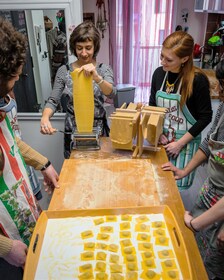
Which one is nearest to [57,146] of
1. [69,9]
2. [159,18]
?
[69,9]

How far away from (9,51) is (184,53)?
98cm

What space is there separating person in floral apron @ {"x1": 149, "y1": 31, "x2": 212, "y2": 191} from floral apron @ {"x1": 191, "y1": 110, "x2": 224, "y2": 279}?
1.11 ft

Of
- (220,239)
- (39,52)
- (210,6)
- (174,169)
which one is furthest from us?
(210,6)

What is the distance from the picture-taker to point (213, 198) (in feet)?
3.90

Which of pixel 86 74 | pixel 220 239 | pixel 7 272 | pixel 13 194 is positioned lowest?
pixel 7 272

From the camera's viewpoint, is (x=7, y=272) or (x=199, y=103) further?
(x=7, y=272)

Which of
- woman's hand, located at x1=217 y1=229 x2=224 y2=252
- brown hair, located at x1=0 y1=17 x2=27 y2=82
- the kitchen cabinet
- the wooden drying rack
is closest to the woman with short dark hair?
the wooden drying rack

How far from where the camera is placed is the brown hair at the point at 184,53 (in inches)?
56.6

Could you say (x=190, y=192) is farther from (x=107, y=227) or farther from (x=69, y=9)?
(x=69, y=9)

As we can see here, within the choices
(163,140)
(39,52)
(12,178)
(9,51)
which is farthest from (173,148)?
(39,52)

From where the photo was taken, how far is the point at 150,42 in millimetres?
4289

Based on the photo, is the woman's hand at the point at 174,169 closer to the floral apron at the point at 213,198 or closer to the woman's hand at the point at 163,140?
the floral apron at the point at 213,198

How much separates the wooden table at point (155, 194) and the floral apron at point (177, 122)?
7.2 inches

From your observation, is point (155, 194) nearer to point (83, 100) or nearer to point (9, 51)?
point (83, 100)
